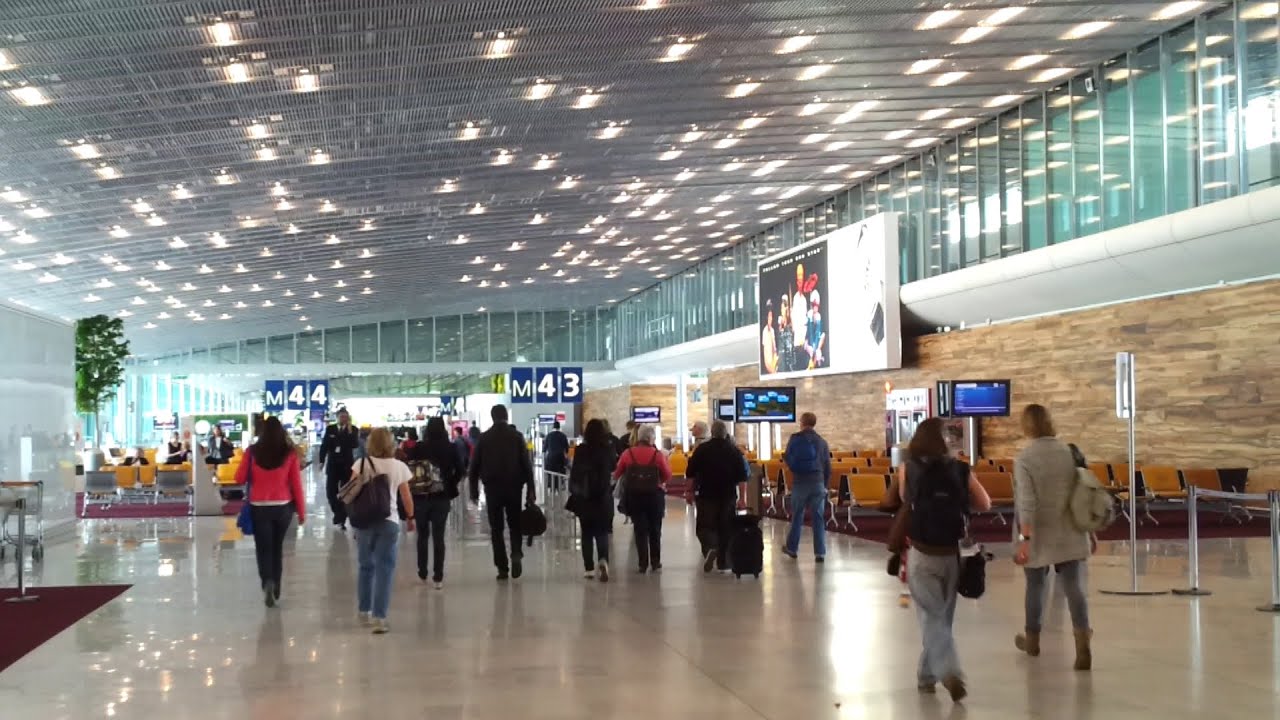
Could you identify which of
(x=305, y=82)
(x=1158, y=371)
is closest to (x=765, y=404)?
(x=1158, y=371)

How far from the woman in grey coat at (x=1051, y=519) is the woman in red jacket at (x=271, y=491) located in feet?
19.3

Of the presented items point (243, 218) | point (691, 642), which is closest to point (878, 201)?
Result: point (243, 218)

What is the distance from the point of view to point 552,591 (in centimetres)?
1189

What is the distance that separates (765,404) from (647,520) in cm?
1237

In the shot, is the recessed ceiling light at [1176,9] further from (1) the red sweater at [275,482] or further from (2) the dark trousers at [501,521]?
(1) the red sweater at [275,482]

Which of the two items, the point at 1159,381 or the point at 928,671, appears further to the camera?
the point at 1159,381

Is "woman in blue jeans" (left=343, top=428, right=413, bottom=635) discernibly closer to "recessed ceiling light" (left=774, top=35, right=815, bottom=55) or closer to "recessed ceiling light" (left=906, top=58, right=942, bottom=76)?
"recessed ceiling light" (left=774, top=35, right=815, bottom=55)

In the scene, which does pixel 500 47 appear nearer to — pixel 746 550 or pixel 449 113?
pixel 449 113

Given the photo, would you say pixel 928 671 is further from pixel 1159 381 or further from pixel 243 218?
pixel 243 218

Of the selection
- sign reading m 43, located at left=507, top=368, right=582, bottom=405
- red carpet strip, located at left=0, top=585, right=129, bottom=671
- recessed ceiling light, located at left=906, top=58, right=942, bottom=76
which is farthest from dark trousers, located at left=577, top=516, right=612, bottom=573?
recessed ceiling light, located at left=906, top=58, right=942, bottom=76

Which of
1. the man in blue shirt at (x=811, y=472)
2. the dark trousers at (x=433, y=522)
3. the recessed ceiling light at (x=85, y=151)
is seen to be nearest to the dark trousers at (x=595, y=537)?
the dark trousers at (x=433, y=522)

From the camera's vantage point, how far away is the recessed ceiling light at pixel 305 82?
18.0 m

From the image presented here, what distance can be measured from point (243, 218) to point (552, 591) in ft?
62.8

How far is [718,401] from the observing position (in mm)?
34469
